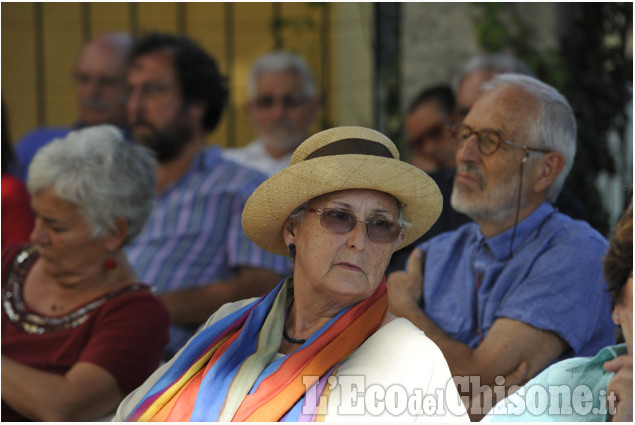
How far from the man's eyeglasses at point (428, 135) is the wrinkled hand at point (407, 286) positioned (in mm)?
1783

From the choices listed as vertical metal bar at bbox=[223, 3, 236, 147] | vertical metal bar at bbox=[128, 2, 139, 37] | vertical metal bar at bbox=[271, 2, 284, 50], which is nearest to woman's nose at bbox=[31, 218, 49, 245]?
vertical metal bar at bbox=[271, 2, 284, 50]

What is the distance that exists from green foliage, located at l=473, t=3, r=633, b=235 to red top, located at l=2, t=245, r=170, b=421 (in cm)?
264

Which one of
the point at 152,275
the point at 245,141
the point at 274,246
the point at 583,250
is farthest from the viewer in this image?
the point at 245,141

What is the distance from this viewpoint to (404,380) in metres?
2.37

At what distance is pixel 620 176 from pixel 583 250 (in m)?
2.43

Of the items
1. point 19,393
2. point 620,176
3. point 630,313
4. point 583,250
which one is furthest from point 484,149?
point 620,176

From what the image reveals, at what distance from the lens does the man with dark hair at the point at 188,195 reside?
414 centimetres

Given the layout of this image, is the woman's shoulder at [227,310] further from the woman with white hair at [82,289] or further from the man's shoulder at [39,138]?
the man's shoulder at [39,138]

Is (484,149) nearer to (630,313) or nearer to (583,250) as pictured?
(583,250)

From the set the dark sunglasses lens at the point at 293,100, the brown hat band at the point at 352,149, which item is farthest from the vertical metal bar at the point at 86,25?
the brown hat band at the point at 352,149

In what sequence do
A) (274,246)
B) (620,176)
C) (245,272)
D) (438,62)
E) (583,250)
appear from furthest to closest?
(438,62) < (620,176) < (245,272) < (583,250) < (274,246)

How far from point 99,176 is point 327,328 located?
1.24 m

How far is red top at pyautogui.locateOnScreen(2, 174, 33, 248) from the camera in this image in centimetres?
378

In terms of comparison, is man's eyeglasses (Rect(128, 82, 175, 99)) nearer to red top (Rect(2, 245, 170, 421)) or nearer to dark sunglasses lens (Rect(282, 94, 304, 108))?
dark sunglasses lens (Rect(282, 94, 304, 108))
